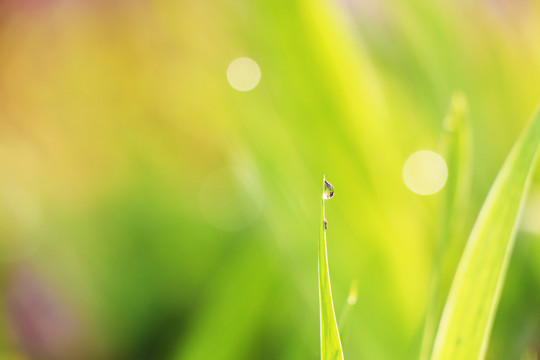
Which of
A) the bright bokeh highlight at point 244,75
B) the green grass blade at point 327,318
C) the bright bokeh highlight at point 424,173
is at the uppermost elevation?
the bright bokeh highlight at point 244,75

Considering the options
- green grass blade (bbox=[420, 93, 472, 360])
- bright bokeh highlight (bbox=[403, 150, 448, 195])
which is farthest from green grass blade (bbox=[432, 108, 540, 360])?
bright bokeh highlight (bbox=[403, 150, 448, 195])

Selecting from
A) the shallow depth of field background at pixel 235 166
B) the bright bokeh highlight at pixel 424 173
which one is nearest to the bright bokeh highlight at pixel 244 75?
the shallow depth of field background at pixel 235 166

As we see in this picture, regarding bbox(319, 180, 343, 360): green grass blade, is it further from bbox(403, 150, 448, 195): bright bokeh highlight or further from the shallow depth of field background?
bbox(403, 150, 448, 195): bright bokeh highlight

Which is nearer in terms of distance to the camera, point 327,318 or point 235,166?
point 327,318

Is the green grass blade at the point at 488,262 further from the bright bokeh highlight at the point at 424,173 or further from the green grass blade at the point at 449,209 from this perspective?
the bright bokeh highlight at the point at 424,173

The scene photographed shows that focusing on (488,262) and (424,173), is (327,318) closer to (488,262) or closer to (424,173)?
(488,262)

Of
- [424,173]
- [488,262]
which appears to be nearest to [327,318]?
[488,262]
